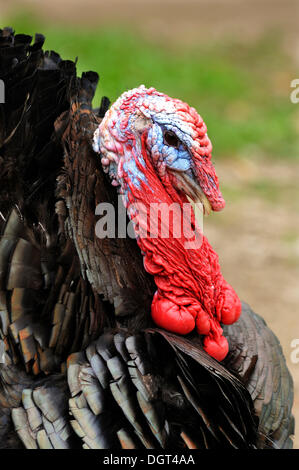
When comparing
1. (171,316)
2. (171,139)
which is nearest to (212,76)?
(171,139)

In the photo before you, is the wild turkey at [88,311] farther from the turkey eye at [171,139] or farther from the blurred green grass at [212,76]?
the blurred green grass at [212,76]

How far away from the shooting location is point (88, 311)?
6.95 feet

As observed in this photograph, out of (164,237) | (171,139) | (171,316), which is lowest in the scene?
(171,316)

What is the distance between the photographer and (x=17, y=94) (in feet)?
7.36

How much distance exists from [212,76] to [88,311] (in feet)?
21.1

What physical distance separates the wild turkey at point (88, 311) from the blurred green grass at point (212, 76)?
4045 mm

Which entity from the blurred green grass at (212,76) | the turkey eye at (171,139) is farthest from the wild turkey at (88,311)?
the blurred green grass at (212,76)

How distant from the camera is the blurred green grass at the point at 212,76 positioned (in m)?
6.92

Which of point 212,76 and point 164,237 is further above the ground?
point 212,76

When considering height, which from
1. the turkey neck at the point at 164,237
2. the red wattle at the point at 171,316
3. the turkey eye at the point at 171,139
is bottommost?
the red wattle at the point at 171,316

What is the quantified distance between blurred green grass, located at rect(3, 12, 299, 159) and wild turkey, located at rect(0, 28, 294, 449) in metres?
4.05

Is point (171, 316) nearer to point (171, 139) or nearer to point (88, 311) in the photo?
point (88, 311)

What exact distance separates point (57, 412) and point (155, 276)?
1.76 ft
